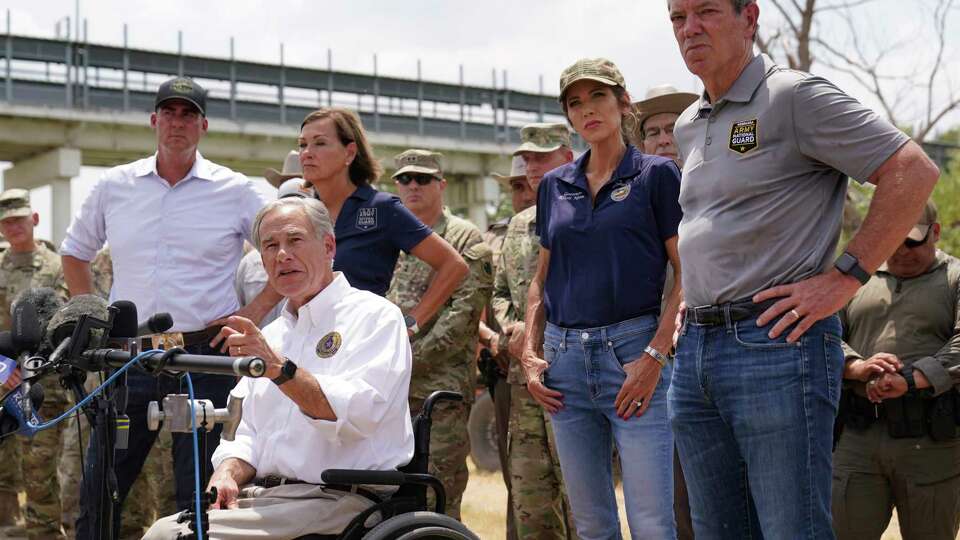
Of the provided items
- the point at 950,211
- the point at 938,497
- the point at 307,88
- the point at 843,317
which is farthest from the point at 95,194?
the point at 307,88

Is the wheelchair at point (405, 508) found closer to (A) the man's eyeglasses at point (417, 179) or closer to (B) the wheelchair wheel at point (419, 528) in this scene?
(B) the wheelchair wheel at point (419, 528)

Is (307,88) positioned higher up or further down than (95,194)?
higher up

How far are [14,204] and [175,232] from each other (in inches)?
173

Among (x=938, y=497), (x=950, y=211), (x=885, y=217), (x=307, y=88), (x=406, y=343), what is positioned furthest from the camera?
(x=307, y=88)

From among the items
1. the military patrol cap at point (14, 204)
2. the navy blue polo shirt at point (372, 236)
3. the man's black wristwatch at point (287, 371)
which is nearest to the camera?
the man's black wristwatch at point (287, 371)

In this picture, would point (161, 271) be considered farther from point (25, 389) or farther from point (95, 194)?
point (25, 389)

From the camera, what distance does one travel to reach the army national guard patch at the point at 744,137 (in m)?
2.93

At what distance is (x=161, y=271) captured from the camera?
4766 millimetres

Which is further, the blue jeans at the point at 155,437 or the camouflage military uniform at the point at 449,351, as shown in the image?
the camouflage military uniform at the point at 449,351

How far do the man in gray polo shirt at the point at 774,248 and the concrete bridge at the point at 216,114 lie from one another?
87.9 feet

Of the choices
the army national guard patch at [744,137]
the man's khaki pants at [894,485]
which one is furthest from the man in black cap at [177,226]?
the man's khaki pants at [894,485]

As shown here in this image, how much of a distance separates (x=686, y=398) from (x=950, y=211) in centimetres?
1559

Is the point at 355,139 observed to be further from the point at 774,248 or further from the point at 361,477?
the point at 774,248

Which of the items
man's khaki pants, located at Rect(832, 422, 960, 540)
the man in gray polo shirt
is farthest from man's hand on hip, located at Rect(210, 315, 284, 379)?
man's khaki pants, located at Rect(832, 422, 960, 540)
